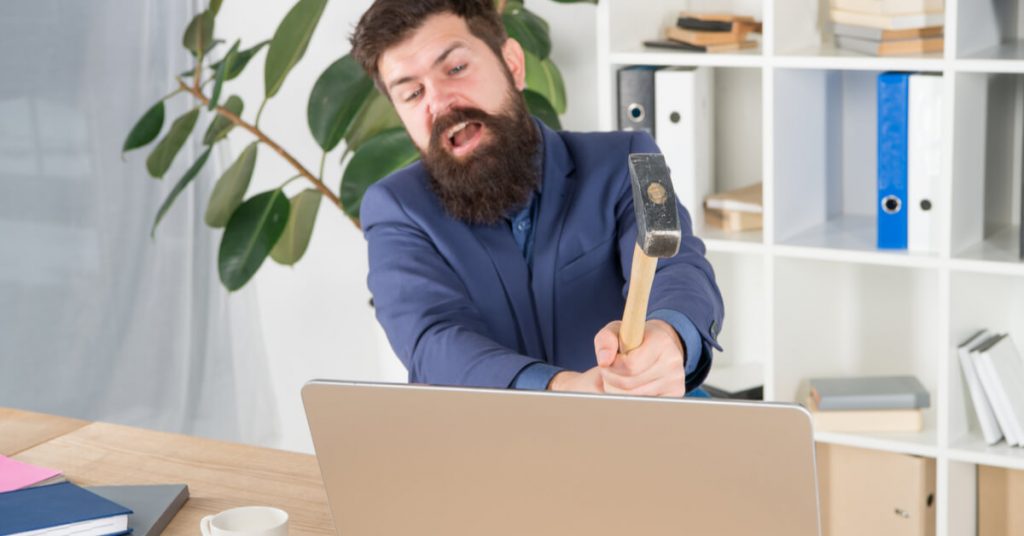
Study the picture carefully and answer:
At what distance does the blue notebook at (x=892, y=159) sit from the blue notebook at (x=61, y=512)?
1.80m

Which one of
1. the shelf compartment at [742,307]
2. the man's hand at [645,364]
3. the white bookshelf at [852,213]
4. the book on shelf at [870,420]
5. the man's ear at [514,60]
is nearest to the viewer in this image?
the man's hand at [645,364]

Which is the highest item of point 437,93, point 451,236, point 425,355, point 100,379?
point 437,93

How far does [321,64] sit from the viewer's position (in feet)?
13.0

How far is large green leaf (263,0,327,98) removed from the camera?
2.86m

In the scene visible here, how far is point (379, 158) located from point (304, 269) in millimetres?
1409

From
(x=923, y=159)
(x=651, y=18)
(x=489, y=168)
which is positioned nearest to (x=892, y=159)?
(x=923, y=159)

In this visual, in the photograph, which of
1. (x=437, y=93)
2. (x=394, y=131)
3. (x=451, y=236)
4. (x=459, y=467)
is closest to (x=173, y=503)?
(x=451, y=236)

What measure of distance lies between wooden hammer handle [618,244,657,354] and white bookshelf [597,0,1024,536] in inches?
62.7

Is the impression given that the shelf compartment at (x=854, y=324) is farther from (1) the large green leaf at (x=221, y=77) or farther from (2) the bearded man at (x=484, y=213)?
(1) the large green leaf at (x=221, y=77)

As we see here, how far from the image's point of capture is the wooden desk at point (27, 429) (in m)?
1.96

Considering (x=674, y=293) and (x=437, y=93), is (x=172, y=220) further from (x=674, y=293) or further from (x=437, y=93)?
(x=674, y=293)

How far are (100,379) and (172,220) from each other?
1.84 ft

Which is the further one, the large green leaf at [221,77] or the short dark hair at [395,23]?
the large green leaf at [221,77]

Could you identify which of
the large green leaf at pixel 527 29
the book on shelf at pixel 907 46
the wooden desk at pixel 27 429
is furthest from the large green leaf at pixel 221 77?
the book on shelf at pixel 907 46
